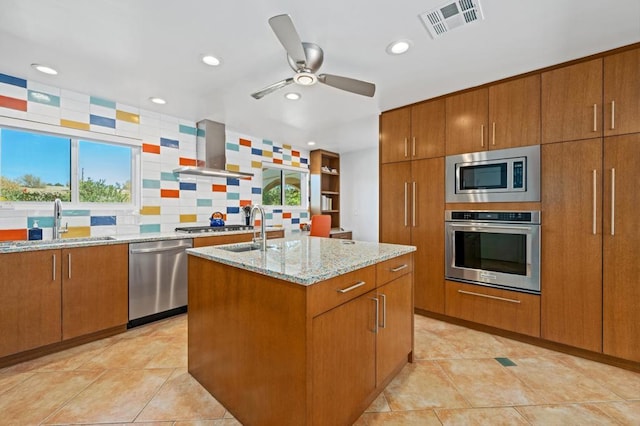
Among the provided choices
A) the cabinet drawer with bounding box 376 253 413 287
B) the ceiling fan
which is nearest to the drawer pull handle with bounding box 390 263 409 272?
the cabinet drawer with bounding box 376 253 413 287

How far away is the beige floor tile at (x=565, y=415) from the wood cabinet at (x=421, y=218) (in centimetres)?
128

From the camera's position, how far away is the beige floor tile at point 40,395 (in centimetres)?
159

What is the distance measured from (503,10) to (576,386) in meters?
2.47

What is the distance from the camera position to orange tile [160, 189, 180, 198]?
353 centimetres

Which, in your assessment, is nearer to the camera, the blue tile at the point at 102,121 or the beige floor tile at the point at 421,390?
the beige floor tile at the point at 421,390

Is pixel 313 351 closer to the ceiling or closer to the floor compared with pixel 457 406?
closer to the ceiling

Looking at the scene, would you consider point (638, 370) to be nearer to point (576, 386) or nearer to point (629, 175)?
point (576, 386)

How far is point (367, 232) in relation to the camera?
5680mm

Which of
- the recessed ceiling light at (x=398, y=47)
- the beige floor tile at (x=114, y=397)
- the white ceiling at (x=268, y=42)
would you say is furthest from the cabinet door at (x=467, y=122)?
the beige floor tile at (x=114, y=397)

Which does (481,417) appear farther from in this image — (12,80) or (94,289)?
(12,80)

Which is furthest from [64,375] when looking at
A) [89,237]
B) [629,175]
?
[629,175]

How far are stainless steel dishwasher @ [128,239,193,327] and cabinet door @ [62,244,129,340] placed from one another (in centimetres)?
7

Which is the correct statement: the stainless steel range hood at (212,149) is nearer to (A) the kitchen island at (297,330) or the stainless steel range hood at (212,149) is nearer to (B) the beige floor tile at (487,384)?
(A) the kitchen island at (297,330)

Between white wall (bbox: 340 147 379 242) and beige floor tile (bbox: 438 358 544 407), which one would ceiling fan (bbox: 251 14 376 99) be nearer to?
beige floor tile (bbox: 438 358 544 407)
